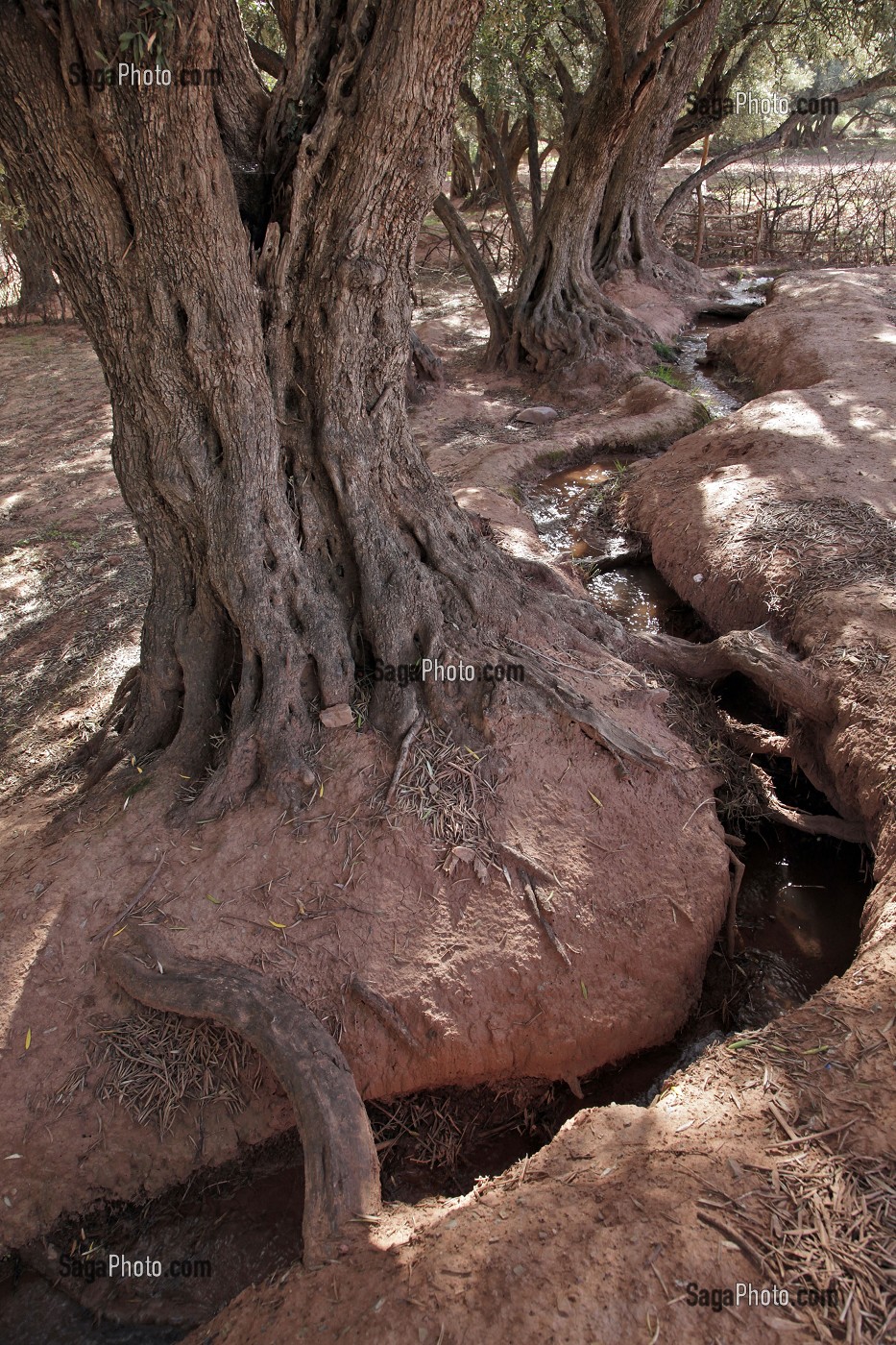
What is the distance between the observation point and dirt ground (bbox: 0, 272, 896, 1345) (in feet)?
6.66

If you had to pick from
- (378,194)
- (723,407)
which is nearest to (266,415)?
(378,194)

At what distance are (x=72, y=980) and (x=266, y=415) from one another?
236cm

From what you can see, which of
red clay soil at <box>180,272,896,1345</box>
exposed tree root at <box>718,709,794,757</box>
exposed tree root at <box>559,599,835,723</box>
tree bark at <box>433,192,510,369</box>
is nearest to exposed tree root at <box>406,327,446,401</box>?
tree bark at <box>433,192,510,369</box>

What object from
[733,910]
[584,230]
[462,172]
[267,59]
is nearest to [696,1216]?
[733,910]

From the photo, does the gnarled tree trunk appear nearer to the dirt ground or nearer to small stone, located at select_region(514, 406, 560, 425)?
small stone, located at select_region(514, 406, 560, 425)

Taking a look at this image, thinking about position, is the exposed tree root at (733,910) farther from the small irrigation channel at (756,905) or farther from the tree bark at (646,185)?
the tree bark at (646,185)

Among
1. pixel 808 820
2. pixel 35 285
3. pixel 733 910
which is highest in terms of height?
pixel 35 285

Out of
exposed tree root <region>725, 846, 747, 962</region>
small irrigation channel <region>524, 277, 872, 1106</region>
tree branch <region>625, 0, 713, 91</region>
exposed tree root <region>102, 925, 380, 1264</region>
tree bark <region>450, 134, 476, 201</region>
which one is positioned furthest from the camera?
tree bark <region>450, 134, 476, 201</region>

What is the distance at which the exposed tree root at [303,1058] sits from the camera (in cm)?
237

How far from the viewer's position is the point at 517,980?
3.12 m

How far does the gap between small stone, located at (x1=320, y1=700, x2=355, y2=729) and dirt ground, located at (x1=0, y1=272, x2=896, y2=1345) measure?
52 millimetres

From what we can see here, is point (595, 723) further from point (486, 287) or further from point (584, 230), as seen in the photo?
point (584, 230)

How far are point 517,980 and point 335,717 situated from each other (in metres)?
1.33

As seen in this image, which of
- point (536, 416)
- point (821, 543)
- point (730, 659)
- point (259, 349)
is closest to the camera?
point (259, 349)
